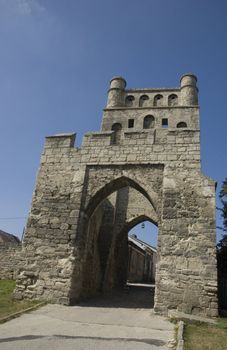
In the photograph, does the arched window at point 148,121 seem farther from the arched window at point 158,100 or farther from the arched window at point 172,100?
the arched window at point 172,100

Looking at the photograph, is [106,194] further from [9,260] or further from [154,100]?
[154,100]

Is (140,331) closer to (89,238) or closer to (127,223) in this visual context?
(89,238)

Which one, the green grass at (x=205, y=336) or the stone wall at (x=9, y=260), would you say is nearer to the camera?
the green grass at (x=205, y=336)

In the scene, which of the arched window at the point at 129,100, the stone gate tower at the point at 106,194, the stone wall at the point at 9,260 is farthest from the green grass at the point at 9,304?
the arched window at the point at 129,100

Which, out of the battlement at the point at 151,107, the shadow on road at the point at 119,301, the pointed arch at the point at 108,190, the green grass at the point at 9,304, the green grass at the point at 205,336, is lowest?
the green grass at the point at 9,304

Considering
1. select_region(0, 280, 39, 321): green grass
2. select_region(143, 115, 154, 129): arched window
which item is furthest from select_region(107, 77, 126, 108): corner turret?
select_region(0, 280, 39, 321): green grass

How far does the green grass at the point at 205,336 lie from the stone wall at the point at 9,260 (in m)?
9.02

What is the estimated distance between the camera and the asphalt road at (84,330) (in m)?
4.16

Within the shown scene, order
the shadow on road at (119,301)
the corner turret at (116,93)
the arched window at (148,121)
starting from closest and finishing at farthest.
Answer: the shadow on road at (119,301) < the arched window at (148,121) < the corner turret at (116,93)

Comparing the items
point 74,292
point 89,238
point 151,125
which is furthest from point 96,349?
point 151,125

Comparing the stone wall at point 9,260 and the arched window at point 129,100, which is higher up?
the arched window at point 129,100

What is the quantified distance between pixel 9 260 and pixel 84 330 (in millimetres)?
8860

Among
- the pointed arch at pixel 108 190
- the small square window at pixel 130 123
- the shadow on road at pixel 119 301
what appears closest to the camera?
the shadow on road at pixel 119 301

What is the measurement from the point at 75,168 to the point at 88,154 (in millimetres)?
642
